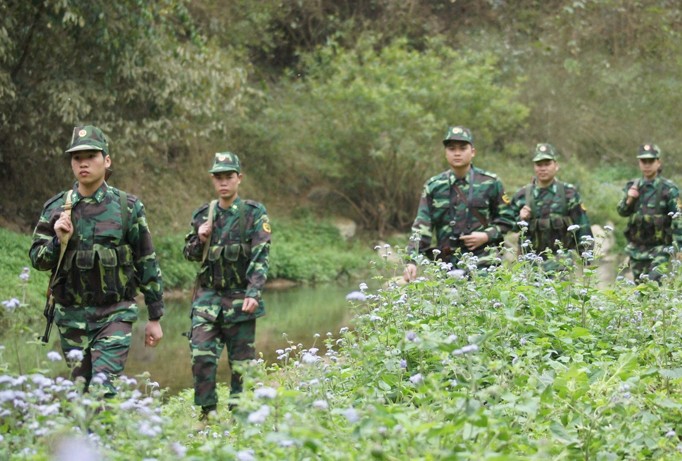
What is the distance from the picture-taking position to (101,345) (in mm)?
6527

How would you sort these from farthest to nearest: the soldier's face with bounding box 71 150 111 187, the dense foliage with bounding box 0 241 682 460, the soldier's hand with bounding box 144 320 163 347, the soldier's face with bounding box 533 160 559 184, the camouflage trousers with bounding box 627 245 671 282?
the camouflage trousers with bounding box 627 245 671 282 → the soldier's face with bounding box 533 160 559 184 → the soldier's hand with bounding box 144 320 163 347 → the soldier's face with bounding box 71 150 111 187 → the dense foliage with bounding box 0 241 682 460

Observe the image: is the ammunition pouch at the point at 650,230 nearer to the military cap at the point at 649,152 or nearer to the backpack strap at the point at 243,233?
the military cap at the point at 649,152

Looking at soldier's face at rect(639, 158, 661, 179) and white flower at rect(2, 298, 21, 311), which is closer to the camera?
white flower at rect(2, 298, 21, 311)

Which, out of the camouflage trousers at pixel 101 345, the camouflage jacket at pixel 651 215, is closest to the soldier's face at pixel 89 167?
the camouflage trousers at pixel 101 345

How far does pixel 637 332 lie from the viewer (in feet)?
21.2

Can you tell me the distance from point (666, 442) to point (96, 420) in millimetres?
2396

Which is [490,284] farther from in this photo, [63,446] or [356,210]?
[356,210]

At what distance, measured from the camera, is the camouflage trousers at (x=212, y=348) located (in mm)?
8227

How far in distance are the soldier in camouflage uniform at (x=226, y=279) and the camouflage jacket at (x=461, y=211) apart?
1.56 metres

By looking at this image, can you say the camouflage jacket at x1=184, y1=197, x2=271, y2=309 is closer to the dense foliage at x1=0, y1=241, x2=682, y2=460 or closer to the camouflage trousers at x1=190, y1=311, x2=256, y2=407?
the camouflage trousers at x1=190, y1=311, x2=256, y2=407

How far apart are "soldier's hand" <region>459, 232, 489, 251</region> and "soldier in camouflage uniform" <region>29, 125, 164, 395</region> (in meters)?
3.30

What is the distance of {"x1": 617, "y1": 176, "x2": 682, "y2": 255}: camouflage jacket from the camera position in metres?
12.1

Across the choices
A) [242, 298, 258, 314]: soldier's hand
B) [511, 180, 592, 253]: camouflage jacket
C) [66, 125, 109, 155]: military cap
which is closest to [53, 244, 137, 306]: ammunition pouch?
[66, 125, 109, 155]: military cap

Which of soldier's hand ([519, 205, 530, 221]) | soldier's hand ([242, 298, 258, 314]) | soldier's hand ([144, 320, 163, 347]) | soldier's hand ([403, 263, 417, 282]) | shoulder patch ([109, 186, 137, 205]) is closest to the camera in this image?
shoulder patch ([109, 186, 137, 205])
